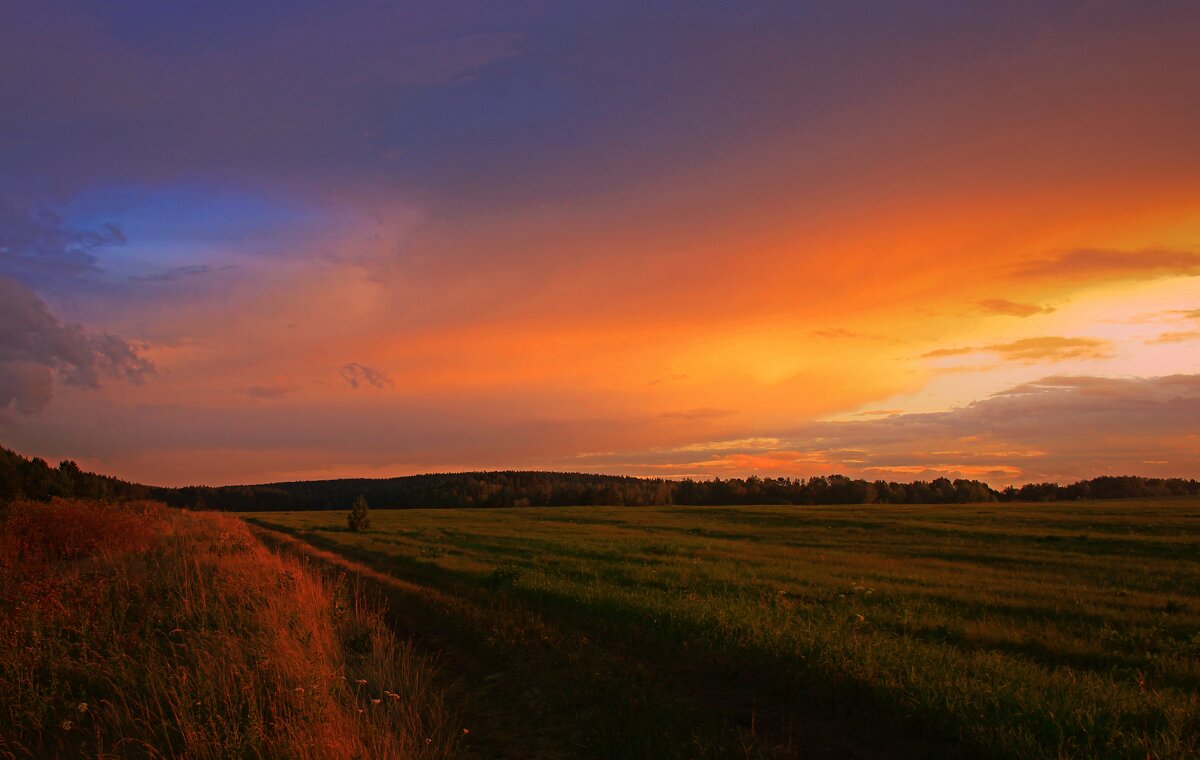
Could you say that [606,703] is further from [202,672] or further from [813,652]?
[202,672]

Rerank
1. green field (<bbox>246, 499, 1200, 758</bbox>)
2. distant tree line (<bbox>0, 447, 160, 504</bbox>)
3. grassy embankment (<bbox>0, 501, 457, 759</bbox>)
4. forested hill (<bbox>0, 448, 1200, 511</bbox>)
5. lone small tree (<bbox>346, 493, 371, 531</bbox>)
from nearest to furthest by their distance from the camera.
Answer: grassy embankment (<bbox>0, 501, 457, 759</bbox>)
green field (<bbox>246, 499, 1200, 758</bbox>)
lone small tree (<bbox>346, 493, 371, 531</bbox>)
distant tree line (<bbox>0, 447, 160, 504</bbox>)
forested hill (<bbox>0, 448, 1200, 511</bbox>)

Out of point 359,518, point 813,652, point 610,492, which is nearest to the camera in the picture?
point 813,652

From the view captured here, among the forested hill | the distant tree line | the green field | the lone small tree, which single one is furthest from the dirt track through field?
the forested hill

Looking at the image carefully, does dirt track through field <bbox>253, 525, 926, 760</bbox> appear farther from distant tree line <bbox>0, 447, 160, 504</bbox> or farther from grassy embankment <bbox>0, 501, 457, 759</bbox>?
distant tree line <bbox>0, 447, 160, 504</bbox>

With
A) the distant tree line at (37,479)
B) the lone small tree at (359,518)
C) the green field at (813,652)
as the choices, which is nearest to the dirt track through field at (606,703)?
the green field at (813,652)

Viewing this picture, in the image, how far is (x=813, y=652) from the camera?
365 inches

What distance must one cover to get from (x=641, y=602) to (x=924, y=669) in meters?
6.19

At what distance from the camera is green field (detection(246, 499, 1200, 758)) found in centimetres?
690

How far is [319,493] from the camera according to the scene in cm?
16362

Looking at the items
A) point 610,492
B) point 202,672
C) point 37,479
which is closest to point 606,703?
point 202,672

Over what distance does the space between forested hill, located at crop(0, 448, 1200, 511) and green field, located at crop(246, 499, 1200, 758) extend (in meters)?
→ 66.9

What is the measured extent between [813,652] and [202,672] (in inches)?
312

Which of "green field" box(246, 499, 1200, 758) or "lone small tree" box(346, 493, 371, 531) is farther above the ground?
"green field" box(246, 499, 1200, 758)

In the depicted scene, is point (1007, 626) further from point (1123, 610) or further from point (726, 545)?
point (726, 545)
